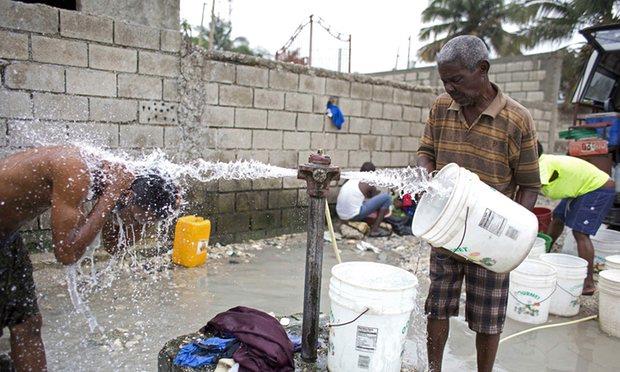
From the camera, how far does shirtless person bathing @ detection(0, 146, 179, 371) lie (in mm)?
2012

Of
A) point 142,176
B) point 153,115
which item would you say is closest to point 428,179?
point 142,176

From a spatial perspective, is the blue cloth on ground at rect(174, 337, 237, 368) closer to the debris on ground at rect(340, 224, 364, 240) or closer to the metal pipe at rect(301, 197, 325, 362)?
the metal pipe at rect(301, 197, 325, 362)

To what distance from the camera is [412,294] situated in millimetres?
2121

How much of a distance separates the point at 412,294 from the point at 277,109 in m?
4.03

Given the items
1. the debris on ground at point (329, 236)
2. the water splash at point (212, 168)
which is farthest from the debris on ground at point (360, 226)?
the water splash at point (212, 168)

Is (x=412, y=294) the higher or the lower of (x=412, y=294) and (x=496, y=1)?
the lower

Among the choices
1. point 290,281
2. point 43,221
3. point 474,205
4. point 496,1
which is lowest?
point 290,281

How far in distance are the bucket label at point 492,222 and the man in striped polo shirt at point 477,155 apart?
300mm

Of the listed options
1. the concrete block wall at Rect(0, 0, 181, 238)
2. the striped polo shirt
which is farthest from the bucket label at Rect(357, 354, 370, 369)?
the concrete block wall at Rect(0, 0, 181, 238)

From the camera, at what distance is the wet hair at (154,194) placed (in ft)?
7.35

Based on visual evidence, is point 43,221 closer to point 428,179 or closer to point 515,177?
point 428,179

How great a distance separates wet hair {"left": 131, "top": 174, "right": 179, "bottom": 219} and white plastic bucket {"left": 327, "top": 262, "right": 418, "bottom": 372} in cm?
90

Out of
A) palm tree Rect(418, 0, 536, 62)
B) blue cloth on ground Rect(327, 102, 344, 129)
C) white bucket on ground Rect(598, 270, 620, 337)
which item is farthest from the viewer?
palm tree Rect(418, 0, 536, 62)

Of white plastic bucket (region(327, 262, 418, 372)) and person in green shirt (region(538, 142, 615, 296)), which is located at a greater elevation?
person in green shirt (region(538, 142, 615, 296))
